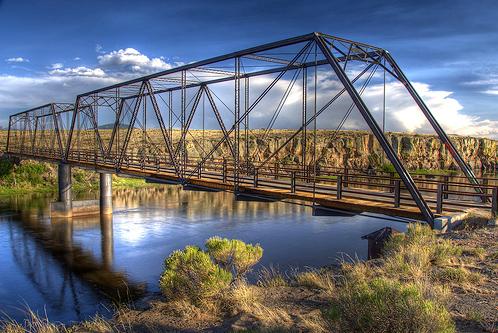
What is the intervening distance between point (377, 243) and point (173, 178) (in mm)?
11625

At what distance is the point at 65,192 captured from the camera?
3516 cm

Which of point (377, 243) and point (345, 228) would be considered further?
point (345, 228)

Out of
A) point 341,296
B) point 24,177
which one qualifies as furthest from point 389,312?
point 24,177

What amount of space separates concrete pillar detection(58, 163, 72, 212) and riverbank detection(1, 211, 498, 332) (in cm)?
2630

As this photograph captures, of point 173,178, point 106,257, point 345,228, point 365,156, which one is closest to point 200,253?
point 173,178

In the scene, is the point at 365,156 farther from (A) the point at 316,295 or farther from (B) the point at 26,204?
(A) the point at 316,295

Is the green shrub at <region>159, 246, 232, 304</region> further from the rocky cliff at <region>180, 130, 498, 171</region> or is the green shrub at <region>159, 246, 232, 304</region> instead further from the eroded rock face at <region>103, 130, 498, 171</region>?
the rocky cliff at <region>180, 130, 498, 171</region>

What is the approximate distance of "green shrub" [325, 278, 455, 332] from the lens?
514 centimetres

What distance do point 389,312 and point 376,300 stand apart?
214mm

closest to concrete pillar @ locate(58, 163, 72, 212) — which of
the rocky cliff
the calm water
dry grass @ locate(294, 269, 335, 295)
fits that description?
the calm water

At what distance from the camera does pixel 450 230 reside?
37.9 ft

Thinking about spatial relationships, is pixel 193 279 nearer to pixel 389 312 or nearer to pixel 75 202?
pixel 389 312

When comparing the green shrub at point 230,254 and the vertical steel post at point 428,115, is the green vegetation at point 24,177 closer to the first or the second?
the green shrub at point 230,254

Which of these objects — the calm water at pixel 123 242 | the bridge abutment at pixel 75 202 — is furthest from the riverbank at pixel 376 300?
the bridge abutment at pixel 75 202
